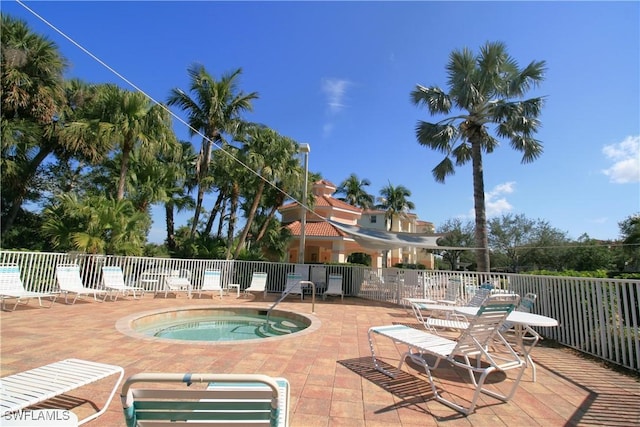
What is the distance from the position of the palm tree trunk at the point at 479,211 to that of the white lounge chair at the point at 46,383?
1231 cm

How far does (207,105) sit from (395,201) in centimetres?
2638

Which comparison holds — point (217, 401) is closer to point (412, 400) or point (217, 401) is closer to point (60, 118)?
point (412, 400)

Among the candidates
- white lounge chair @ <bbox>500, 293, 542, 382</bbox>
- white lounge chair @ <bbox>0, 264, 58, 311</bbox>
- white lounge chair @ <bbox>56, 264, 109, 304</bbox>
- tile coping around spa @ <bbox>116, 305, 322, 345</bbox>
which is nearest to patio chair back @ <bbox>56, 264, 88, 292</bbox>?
white lounge chair @ <bbox>56, 264, 109, 304</bbox>

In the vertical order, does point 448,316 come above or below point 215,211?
below

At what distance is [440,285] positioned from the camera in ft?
34.7

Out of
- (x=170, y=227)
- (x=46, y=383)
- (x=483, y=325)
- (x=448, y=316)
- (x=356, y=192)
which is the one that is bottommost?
(x=46, y=383)

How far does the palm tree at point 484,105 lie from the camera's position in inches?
499

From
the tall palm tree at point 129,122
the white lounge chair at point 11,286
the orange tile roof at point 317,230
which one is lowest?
the white lounge chair at point 11,286

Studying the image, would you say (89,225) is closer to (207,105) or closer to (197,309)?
A: (197,309)

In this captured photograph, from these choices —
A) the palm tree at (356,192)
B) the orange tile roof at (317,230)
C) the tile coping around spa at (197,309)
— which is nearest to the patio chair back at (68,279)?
the tile coping around spa at (197,309)

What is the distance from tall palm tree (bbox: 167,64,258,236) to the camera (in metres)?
17.1

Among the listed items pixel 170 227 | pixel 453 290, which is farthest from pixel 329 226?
pixel 453 290

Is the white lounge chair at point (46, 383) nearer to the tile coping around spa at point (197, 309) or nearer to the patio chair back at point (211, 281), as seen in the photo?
the tile coping around spa at point (197, 309)

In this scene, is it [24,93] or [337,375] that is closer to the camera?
[337,375]
